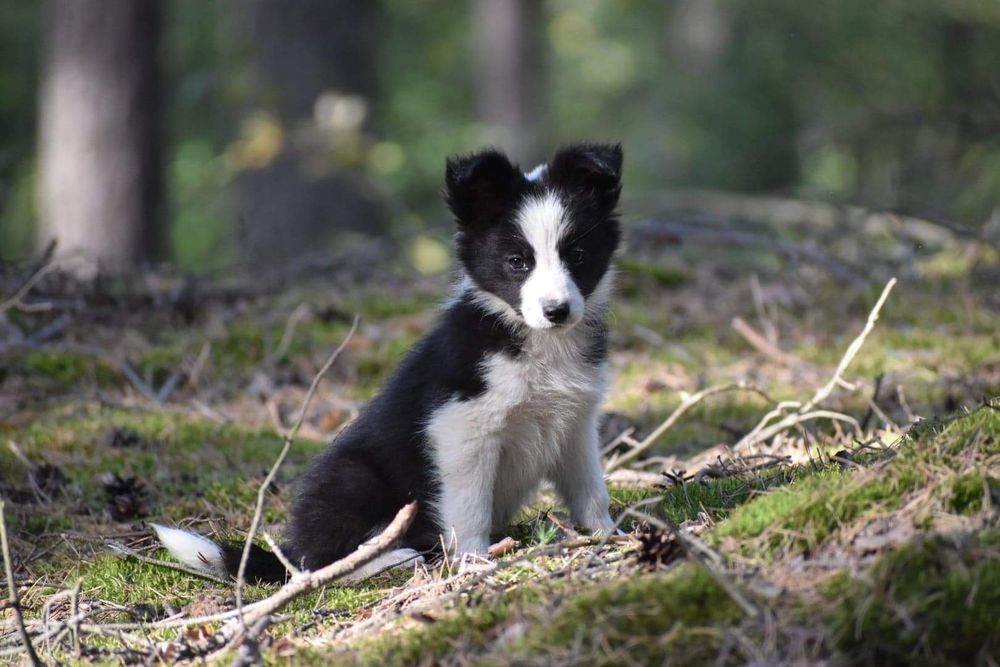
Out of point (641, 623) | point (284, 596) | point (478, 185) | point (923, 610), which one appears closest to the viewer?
point (923, 610)

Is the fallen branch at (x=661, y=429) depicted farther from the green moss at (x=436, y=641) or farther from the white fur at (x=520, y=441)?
the green moss at (x=436, y=641)

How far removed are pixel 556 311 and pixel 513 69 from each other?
18.8 meters

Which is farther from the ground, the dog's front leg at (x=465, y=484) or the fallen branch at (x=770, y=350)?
the dog's front leg at (x=465, y=484)

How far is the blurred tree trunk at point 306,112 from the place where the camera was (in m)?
12.9

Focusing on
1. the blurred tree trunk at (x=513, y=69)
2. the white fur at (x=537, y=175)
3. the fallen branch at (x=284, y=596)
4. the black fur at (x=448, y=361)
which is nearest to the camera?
the fallen branch at (x=284, y=596)

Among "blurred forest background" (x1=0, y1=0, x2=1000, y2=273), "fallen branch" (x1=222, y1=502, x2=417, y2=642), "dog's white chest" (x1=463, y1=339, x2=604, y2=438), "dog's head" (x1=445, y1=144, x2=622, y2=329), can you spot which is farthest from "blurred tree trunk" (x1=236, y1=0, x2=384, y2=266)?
"fallen branch" (x1=222, y1=502, x2=417, y2=642)

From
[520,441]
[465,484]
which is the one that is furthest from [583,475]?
[465,484]

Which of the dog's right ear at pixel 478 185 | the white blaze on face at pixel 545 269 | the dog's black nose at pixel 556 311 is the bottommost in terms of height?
the dog's black nose at pixel 556 311

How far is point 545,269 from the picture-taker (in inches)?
177

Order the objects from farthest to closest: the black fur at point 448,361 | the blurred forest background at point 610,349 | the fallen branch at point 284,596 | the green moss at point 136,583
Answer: the black fur at point 448,361, the green moss at point 136,583, the fallen branch at point 284,596, the blurred forest background at point 610,349

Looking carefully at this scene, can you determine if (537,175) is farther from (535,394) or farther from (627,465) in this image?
(627,465)

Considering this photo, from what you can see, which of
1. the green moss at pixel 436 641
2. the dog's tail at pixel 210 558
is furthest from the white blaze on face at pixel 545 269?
the green moss at pixel 436 641

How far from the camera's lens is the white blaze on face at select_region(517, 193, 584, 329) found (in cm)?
434

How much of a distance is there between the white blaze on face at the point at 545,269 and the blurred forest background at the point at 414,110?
4.66 m
